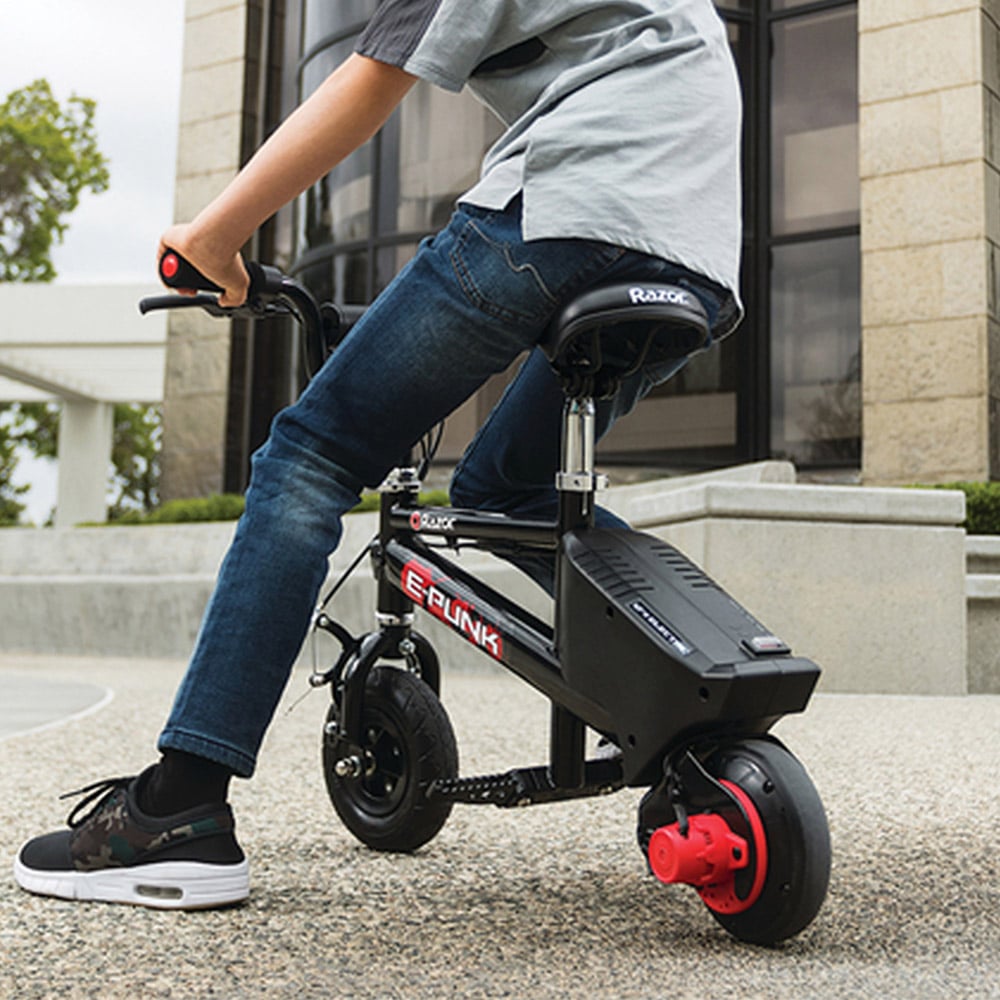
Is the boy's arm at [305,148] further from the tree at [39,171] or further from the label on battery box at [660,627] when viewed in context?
the tree at [39,171]

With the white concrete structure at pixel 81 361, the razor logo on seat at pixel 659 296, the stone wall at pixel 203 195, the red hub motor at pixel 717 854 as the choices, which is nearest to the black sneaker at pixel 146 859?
the red hub motor at pixel 717 854

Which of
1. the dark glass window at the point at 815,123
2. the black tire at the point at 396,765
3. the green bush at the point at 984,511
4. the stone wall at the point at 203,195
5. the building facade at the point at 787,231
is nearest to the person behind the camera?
the black tire at the point at 396,765

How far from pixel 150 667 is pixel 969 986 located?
298 inches

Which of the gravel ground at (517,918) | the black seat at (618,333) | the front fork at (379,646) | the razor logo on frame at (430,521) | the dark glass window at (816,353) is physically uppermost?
the dark glass window at (816,353)

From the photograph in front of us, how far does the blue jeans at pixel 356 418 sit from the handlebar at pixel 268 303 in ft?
0.90

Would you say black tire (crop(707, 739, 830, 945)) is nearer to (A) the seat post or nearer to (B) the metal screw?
(A) the seat post

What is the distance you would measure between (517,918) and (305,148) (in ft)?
3.98

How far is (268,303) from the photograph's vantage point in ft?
7.48

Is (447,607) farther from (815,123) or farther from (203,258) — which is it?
(815,123)

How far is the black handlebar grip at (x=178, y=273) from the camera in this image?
2023 mm

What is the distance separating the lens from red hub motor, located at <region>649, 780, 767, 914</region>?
1676 millimetres

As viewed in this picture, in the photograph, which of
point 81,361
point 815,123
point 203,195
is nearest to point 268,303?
point 815,123

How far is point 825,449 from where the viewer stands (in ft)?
32.9

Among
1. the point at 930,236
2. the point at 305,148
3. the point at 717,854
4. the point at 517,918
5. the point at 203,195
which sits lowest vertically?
the point at 517,918
